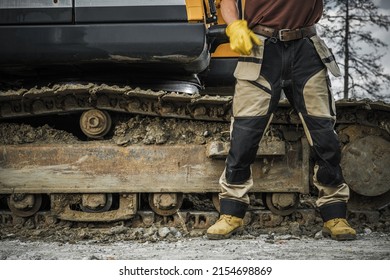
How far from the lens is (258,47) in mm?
3740

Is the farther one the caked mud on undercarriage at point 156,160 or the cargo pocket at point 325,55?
the caked mud on undercarriage at point 156,160

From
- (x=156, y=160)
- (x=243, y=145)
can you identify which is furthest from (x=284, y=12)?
(x=156, y=160)

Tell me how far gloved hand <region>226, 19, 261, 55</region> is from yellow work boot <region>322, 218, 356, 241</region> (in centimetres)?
124

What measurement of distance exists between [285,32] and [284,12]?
127 millimetres

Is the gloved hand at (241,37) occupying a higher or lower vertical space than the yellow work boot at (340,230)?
higher

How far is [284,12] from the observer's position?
3723 millimetres

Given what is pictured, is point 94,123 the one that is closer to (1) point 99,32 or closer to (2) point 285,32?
(1) point 99,32

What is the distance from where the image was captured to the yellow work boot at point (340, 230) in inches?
150

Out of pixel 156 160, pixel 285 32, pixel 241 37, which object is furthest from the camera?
pixel 156 160

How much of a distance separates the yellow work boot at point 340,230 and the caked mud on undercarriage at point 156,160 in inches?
19.1

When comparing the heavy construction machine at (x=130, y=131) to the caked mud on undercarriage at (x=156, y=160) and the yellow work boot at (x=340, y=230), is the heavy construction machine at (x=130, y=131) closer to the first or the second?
the caked mud on undercarriage at (x=156, y=160)

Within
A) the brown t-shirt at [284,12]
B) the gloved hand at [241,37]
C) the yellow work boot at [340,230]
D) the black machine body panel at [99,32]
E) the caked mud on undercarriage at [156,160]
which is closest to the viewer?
the gloved hand at [241,37]

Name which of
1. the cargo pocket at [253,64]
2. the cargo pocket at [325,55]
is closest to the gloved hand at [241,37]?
the cargo pocket at [253,64]
